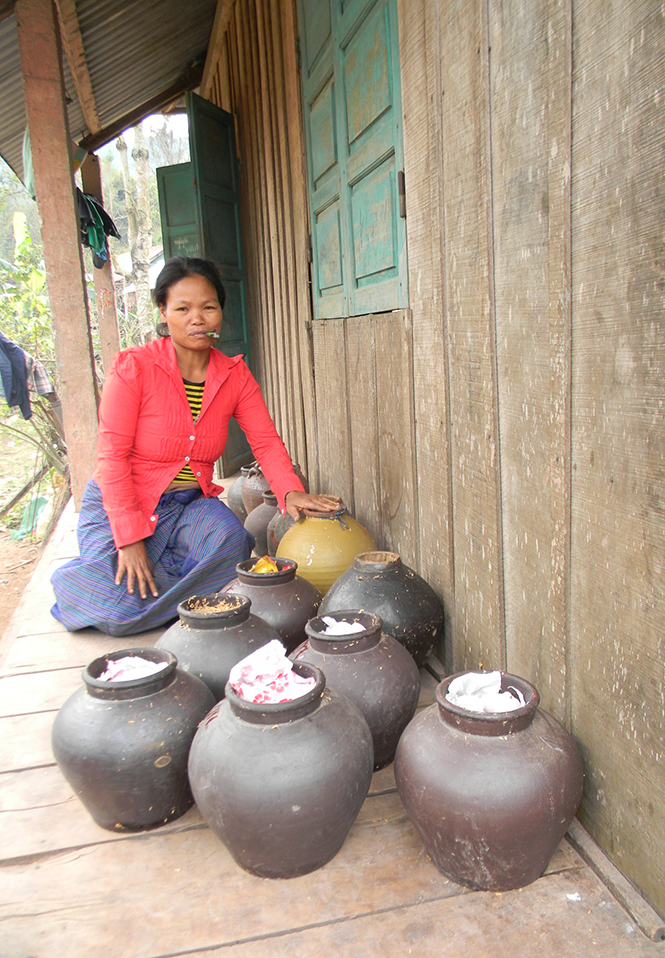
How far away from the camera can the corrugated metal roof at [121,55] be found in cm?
529

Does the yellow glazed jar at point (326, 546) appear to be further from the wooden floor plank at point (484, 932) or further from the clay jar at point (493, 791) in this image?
the wooden floor plank at point (484, 932)

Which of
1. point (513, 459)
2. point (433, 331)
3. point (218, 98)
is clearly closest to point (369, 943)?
point (513, 459)

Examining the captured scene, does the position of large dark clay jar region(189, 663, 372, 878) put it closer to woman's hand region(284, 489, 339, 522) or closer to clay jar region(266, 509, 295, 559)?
woman's hand region(284, 489, 339, 522)

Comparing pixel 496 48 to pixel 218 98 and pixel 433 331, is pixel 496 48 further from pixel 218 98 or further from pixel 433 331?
pixel 218 98

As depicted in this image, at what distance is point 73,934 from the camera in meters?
1.40

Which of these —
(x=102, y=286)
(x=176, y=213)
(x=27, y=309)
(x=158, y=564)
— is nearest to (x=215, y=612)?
(x=158, y=564)

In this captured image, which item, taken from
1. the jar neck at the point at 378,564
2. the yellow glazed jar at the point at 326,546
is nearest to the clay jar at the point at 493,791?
the jar neck at the point at 378,564

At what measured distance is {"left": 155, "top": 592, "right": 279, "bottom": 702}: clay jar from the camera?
194 cm

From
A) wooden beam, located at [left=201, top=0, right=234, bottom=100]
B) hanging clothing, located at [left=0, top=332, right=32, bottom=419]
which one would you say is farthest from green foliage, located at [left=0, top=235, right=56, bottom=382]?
wooden beam, located at [left=201, top=0, right=234, bottom=100]

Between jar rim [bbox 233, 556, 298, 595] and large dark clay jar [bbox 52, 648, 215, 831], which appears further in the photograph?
jar rim [bbox 233, 556, 298, 595]

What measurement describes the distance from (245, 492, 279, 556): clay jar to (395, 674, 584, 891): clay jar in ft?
7.76

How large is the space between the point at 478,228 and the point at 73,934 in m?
1.93

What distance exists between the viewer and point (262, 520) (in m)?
3.80

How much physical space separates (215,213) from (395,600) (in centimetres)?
508
